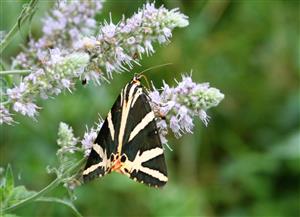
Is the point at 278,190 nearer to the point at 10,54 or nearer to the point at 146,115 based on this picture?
the point at 10,54

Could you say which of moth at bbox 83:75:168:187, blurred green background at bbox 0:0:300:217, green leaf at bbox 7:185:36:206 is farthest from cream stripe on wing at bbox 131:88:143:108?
blurred green background at bbox 0:0:300:217

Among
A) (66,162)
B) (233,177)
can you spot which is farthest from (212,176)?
(66,162)

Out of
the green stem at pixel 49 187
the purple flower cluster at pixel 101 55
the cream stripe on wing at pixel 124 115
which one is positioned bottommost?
the green stem at pixel 49 187

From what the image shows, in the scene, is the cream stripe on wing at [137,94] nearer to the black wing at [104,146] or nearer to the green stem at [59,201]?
the black wing at [104,146]

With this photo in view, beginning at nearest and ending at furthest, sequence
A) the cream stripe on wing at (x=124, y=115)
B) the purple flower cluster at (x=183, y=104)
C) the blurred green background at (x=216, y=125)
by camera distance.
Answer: the purple flower cluster at (x=183, y=104), the cream stripe on wing at (x=124, y=115), the blurred green background at (x=216, y=125)

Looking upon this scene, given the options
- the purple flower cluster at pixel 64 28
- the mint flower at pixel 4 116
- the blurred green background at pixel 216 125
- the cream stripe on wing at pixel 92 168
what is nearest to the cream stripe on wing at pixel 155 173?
→ the cream stripe on wing at pixel 92 168

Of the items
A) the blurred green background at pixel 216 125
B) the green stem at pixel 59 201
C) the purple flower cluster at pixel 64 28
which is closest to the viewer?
the green stem at pixel 59 201

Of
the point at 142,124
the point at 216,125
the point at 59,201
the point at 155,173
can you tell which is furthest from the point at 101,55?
the point at 216,125
